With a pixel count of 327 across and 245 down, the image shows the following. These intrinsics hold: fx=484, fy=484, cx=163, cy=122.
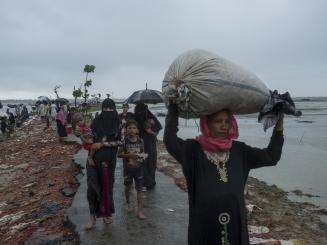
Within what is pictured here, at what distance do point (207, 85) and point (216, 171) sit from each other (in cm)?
57

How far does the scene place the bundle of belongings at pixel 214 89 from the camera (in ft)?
10.1

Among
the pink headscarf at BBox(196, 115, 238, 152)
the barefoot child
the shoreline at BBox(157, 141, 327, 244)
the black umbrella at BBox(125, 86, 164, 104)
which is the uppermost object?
the black umbrella at BBox(125, 86, 164, 104)

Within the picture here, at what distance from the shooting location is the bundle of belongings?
10.1 feet

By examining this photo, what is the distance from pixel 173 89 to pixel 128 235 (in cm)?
335

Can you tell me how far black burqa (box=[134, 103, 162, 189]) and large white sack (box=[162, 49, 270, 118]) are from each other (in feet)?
16.1

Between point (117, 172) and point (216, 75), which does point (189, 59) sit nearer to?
point (216, 75)

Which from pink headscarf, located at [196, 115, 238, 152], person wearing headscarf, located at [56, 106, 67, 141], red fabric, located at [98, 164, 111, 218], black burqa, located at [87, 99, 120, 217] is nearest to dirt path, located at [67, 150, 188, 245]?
red fabric, located at [98, 164, 111, 218]

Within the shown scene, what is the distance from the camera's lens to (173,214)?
7.02 meters

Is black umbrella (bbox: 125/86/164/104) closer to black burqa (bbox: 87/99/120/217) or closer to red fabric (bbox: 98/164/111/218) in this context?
black burqa (bbox: 87/99/120/217)

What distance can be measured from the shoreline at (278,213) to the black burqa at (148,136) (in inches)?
31.1

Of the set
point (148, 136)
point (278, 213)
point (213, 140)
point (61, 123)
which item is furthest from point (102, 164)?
point (61, 123)

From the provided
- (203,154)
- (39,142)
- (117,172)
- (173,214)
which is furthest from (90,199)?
(39,142)

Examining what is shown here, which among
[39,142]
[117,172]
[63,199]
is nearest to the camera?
[63,199]

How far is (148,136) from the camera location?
8.37 metres
